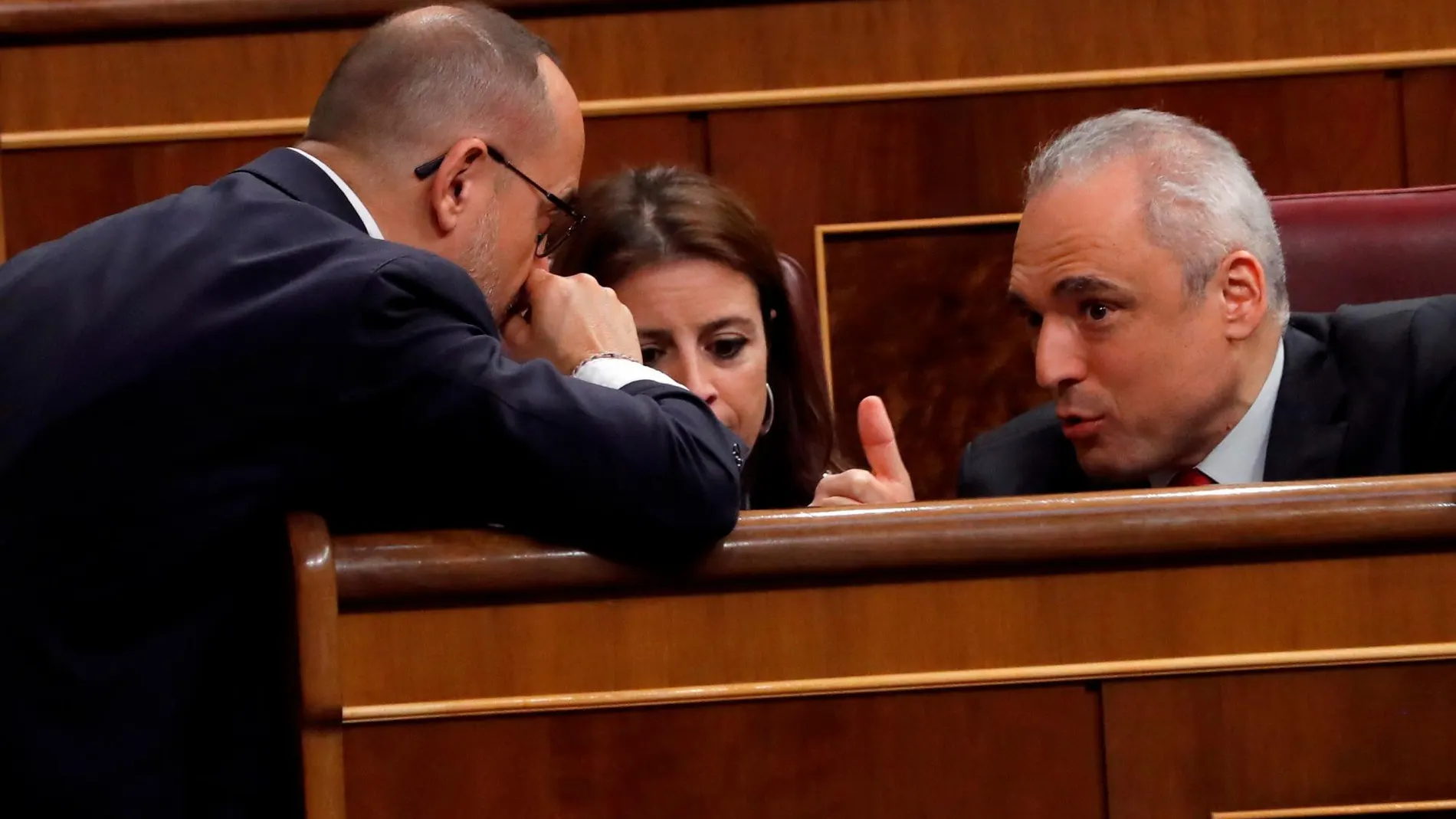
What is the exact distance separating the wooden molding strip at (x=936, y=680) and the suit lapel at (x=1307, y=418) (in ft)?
0.98

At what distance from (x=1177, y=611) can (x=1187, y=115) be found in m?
0.72

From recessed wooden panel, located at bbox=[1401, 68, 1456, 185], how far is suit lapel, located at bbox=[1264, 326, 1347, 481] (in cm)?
39

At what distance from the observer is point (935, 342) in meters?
1.28

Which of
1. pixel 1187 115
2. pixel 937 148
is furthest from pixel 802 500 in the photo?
pixel 1187 115

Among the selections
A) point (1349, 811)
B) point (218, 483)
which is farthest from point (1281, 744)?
point (218, 483)

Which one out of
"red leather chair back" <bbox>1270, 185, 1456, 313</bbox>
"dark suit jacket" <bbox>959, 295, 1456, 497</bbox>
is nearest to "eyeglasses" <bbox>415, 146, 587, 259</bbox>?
"dark suit jacket" <bbox>959, 295, 1456, 497</bbox>

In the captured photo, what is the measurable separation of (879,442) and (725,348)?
0.59 feet

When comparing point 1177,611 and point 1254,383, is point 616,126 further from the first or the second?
point 1177,611

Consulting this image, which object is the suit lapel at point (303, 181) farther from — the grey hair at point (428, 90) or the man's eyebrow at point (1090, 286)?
the man's eyebrow at point (1090, 286)

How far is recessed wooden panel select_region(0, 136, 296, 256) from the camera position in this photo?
1.28 metres

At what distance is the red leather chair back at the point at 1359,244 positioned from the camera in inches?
42.0

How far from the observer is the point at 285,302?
0.67 m

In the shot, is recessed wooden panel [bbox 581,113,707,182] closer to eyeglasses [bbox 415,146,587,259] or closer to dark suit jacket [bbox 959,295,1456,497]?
eyeglasses [bbox 415,146,587,259]

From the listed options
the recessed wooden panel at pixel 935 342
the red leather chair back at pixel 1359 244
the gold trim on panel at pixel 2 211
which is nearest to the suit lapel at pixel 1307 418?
the red leather chair back at pixel 1359 244
